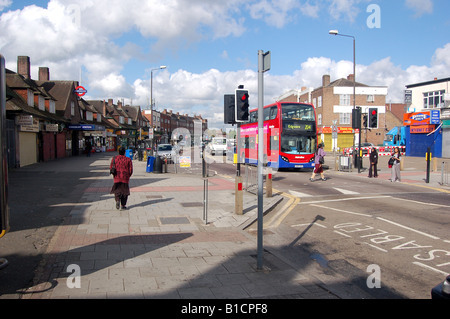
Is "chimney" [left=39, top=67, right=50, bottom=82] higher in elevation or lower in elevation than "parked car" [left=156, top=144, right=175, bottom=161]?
higher

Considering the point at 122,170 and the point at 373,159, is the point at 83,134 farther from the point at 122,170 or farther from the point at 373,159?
the point at 122,170

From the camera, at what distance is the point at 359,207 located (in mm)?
10188

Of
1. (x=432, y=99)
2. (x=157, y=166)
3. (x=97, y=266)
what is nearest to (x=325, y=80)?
(x=432, y=99)

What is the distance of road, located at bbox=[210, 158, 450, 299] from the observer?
497 centimetres

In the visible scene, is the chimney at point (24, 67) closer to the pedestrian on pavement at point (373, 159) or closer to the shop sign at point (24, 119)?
the shop sign at point (24, 119)

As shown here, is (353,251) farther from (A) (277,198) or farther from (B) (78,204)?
(B) (78,204)

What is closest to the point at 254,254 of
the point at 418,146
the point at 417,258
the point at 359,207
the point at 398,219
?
the point at 417,258

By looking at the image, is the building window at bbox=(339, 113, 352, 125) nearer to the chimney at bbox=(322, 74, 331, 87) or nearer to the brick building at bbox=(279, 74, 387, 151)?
the brick building at bbox=(279, 74, 387, 151)

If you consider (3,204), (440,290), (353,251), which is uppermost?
(3,204)

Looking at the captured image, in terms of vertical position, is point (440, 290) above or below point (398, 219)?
above

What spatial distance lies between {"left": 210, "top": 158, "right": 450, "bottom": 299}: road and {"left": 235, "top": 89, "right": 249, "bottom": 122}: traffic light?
8.61 ft

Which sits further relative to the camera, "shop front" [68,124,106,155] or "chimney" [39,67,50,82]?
"chimney" [39,67,50,82]

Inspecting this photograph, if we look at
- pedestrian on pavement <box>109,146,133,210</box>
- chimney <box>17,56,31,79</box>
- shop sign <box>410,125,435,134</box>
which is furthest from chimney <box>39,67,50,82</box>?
shop sign <box>410,125,435,134</box>
